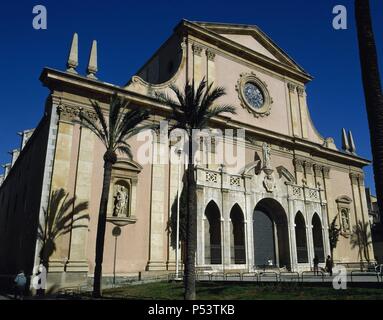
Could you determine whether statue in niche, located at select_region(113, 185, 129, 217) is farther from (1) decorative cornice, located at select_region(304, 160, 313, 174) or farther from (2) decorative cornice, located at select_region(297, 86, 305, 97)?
(2) decorative cornice, located at select_region(297, 86, 305, 97)

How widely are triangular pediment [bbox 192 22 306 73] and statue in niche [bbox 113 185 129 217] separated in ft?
50.8

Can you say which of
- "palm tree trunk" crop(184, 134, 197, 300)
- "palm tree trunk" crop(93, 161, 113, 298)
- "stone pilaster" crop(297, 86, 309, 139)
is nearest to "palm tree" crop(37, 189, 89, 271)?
"palm tree trunk" crop(93, 161, 113, 298)

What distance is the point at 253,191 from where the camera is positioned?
26.0 meters

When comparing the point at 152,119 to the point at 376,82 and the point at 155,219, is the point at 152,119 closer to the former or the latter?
the point at 155,219

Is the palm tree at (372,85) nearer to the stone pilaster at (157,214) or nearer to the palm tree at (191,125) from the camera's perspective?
the palm tree at (191,125)

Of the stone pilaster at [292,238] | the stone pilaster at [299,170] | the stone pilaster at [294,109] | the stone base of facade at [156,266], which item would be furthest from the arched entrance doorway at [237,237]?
the stone pilaster at [294,109]

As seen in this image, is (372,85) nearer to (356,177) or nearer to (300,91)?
(300,91)

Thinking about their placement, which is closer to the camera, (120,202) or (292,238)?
(120,202)

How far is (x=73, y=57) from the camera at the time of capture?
74.8 feet

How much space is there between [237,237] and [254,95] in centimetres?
1338

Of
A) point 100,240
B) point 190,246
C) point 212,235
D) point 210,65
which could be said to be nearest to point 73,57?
point 210,65

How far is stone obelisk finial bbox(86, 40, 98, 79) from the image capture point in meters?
23.2

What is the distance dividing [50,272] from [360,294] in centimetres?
1425

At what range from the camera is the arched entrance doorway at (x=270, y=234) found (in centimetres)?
2714
